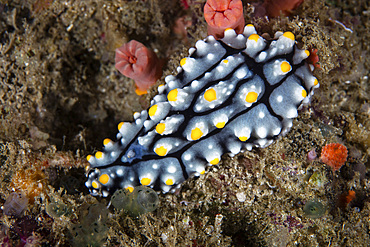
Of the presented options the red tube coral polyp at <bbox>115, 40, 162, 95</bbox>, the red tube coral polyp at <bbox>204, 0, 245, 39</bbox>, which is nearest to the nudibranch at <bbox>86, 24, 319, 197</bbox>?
the red tube coral polyp at <bbox>204, 0, 245, 39</bbox>

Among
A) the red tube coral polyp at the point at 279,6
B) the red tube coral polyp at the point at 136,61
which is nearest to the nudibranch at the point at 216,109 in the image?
the red tube coral polyp at the point at 136,61

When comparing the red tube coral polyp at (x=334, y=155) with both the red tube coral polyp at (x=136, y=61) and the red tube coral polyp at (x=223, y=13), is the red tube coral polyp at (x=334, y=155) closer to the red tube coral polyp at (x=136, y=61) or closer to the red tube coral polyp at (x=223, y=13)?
the red tube coral polyp at (x=223, y=13)

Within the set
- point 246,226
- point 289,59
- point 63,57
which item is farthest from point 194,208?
point 63,57

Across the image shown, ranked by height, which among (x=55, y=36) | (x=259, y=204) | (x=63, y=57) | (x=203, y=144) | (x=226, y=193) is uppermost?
(x=55, y=36)

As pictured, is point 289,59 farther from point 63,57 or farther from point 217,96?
point 63,57

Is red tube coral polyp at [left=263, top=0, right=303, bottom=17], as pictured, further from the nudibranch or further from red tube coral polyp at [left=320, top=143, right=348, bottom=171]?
red tube coral polyp at [left=320, top=143, right=348, bottom=171]

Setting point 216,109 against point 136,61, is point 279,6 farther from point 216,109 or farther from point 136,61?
point 136,61
